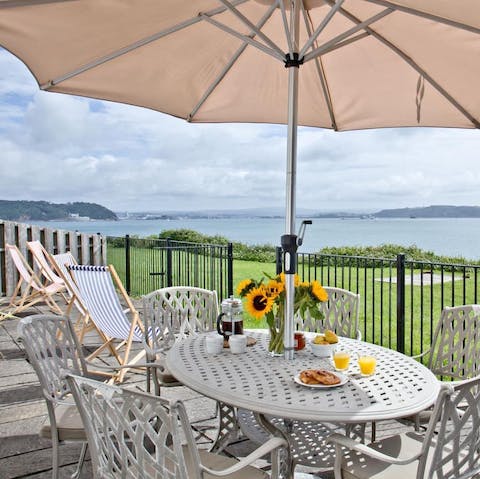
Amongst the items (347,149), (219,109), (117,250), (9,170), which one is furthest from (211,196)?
(219,109)

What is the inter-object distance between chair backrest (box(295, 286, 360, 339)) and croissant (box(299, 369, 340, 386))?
1.30 m

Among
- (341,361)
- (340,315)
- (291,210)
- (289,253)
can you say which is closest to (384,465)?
(341,361)

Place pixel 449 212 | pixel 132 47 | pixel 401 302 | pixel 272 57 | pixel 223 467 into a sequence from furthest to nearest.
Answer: pixel 449 212, pixel 401 302, pixel 272 57, pixel 132 47, pixel 223 467

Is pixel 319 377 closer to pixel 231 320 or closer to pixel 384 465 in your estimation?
pixel 384 465

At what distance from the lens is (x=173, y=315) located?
3.76 m

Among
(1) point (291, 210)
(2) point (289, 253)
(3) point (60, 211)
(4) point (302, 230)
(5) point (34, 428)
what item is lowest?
(5) point (34, 428)

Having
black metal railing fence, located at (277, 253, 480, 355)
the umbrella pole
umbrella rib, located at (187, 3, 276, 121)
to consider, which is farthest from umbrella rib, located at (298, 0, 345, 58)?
black metal railing fence, located at (277, 253, 480, 355)

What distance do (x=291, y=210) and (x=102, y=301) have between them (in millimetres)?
2869

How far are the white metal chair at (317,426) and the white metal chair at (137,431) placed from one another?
100cm

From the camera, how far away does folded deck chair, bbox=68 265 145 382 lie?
4457 mm

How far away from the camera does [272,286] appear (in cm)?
253

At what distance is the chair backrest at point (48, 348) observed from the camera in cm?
233

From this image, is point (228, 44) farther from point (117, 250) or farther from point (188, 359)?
point (117, 250)

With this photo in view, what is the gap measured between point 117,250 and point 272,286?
8.23m
